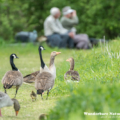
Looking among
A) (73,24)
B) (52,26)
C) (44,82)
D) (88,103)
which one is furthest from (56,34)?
(88,103)

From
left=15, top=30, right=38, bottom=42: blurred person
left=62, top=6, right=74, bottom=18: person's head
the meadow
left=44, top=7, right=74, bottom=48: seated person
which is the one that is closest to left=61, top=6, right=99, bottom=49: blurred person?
left=62, top=6, right=74, bottom=18: person's head

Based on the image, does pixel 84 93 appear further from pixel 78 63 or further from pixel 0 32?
pixel 0 32

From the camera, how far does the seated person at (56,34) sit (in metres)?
18.4

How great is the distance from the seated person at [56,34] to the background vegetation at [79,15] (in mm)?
2795

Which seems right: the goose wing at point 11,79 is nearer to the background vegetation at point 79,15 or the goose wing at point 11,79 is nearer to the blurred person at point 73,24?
the blurred person at point 73,24

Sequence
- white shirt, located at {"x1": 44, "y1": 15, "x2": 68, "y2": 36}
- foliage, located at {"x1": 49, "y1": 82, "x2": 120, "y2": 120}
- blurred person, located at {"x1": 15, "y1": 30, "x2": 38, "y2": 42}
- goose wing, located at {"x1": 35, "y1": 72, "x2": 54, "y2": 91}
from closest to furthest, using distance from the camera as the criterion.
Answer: foliage, located at {"x1": 49, "y1": 82, "x2": 120, "y2": 120}
goose wing, located at {"x1": 35, "y1": 72, "x2": 54, "y2": 91}
white shirt, located at {"x1": 44, "y1": 15, "x2": 68, "y2": 36}
blurred person, located at {"x1": 15, "y1": 30, "x2": 38, "y2": 42}

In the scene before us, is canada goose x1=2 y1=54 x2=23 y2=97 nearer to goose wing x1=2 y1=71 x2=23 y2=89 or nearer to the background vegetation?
goose wing x1=2 y1=71 x2=23 y2=89

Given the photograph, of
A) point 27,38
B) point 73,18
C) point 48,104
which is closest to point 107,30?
point 73,18

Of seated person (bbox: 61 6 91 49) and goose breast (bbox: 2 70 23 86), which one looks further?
seated person (bbox: 61 6 91 49)

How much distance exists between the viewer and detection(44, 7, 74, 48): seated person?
1841cm

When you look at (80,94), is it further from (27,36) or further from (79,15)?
(79,15)

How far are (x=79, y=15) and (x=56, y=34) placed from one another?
184 inches

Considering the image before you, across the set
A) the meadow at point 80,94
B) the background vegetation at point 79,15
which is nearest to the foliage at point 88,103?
the meadow at point 80,94

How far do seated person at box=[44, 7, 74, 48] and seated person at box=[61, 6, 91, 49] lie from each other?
466mm
